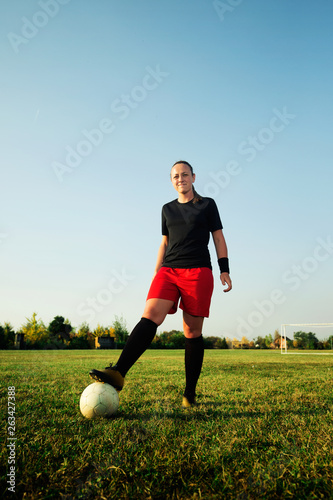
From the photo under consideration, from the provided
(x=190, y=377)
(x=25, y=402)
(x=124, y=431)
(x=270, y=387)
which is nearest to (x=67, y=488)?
(x=124, y=431)

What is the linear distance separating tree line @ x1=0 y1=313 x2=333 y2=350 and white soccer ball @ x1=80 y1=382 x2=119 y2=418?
123 feet

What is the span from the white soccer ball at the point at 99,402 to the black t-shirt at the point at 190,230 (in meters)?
1.38

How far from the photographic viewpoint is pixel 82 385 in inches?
205

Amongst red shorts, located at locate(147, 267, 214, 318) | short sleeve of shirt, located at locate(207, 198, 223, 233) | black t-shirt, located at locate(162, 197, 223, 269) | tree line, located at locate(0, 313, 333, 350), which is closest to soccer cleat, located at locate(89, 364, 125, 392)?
red shorts, located at locate(147, 267, 214, 318)

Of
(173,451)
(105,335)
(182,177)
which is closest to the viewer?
(173,451)

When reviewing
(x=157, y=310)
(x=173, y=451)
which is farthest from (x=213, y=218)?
(x=173, y=451)

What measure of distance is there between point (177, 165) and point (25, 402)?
300cm

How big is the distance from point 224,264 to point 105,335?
4700cm

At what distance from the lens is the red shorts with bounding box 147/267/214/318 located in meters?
3.48

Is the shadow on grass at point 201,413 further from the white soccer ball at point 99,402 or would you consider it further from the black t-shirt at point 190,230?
the black t-shirt at point 190,230

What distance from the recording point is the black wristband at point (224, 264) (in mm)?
3836

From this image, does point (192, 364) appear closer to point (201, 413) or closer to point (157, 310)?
point (201, 413)

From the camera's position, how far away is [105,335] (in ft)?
159

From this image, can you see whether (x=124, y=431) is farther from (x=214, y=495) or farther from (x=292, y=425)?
(x=292, y=425)
